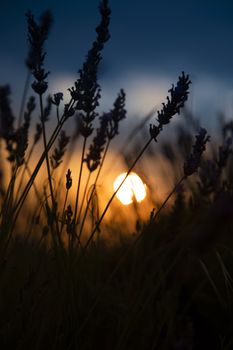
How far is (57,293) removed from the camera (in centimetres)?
97

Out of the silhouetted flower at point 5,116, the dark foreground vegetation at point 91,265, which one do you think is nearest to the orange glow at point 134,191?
the dark foreground vegetation at point 91,265

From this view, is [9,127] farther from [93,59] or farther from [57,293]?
[57,293]

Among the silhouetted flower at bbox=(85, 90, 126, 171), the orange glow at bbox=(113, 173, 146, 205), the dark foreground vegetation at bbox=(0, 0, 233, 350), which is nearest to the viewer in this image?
the dark foreground vegetation at bbox=(0, 0, 233, 350)

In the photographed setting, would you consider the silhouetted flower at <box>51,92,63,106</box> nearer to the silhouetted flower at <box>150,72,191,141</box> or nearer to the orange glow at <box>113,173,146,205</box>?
the silhouetted flower at <box>150,72,191,141</box>

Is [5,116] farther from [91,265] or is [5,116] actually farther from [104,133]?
[91,265]

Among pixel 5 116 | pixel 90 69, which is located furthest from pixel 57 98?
pixel 5 116

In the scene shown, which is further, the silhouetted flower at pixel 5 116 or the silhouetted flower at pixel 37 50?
the silhouetted flower at pixel 5 116

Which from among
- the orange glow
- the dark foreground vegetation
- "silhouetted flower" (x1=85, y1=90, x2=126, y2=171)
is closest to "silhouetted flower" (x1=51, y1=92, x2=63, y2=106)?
the dark foreground vegetation

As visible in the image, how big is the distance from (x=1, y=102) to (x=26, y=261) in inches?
23.1

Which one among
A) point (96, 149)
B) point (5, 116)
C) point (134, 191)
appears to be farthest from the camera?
point (134, 191)

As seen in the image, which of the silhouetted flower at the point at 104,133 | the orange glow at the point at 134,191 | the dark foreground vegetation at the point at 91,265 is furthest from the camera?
the orange glow at the point at 134,191

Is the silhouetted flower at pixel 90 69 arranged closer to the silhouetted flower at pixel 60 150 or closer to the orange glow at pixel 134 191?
the silhouetted flower at pixel 60 150

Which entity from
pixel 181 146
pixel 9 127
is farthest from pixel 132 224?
pixel 9 127

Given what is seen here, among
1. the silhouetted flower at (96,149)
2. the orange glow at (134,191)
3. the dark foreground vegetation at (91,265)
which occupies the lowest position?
the dark foreground vegetation at (91,265)
